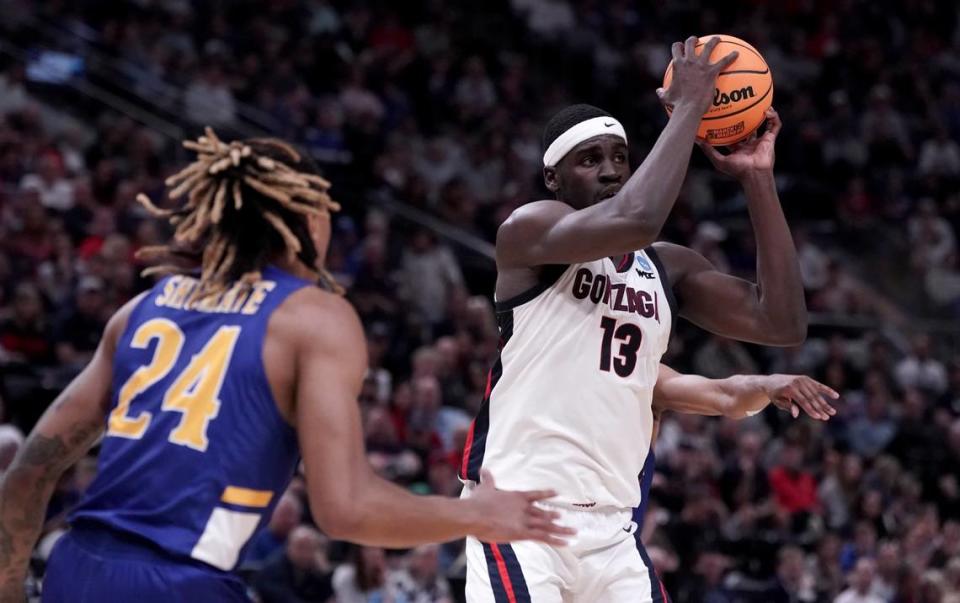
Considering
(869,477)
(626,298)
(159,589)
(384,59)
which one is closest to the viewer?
(159,589)

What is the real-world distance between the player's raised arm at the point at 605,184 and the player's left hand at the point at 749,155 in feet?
1.23

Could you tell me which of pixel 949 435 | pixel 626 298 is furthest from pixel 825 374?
pixel 626 298

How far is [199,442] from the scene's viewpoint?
11.0ft

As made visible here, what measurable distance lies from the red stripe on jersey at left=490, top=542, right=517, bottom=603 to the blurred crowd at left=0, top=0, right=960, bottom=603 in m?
4.56

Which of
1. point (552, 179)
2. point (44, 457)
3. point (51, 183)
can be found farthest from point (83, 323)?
point (44, 457)

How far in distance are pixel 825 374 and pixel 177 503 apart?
12774 mm

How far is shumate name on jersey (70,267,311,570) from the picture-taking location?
11.0ft

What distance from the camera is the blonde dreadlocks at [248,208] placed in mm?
3602

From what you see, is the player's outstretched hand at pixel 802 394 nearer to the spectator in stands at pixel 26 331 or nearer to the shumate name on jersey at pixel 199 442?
the shumate name on jersey at pixel 199 442

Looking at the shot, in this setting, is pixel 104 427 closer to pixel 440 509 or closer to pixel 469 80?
pixel 440 509

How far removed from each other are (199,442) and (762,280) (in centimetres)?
262

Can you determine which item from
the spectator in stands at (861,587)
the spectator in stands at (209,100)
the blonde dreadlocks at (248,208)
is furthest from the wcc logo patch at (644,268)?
the spectator in stands at (209,100)

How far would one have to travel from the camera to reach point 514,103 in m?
17.6

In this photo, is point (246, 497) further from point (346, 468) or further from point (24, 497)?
point (24, 497)
